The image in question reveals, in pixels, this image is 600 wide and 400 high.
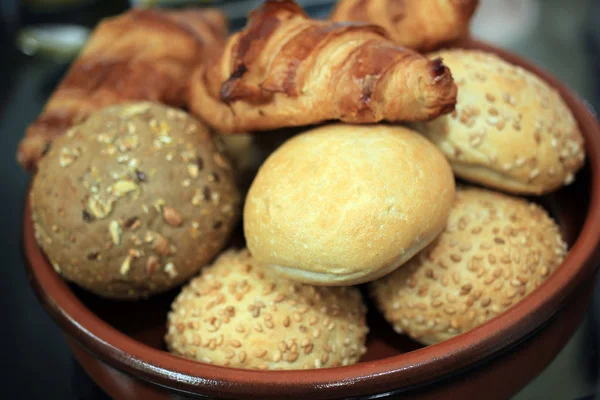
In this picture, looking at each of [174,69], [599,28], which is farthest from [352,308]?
[599,28]

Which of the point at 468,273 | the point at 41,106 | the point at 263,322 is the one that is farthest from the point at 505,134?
the point at 41,106

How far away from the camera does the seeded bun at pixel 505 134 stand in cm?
79

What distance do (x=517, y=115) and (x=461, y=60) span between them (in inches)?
5.0

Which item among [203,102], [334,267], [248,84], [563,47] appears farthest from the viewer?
[563,47]

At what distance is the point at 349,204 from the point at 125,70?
0.58m

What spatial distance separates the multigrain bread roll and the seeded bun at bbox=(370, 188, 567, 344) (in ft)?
0.25

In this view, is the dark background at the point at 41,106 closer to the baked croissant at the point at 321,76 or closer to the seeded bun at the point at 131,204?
the seeded bun at the point at 131,204

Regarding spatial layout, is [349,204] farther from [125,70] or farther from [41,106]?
[41,106]

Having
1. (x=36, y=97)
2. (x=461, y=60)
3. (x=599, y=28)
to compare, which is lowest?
(x=36, y=97)

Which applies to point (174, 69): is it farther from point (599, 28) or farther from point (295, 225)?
point (599, 28)

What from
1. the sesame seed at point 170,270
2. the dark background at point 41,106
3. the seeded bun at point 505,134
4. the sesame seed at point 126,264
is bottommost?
the dark background at point 41,106

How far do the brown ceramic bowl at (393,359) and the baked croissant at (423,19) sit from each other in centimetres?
31

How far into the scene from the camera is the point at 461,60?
862mm

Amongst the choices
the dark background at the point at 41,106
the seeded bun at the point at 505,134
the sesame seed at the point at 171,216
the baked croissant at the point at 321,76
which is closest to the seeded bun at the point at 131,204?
the sesame seed at the point at 171,216
